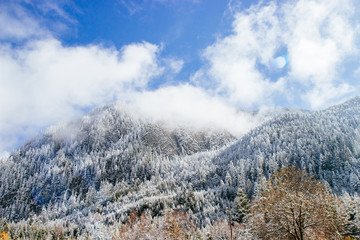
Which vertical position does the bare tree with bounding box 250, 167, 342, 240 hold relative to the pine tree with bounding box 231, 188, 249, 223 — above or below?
below

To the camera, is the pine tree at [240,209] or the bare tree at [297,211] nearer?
the bare tree at [297,211]

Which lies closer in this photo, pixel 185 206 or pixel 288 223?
pixel 288 223

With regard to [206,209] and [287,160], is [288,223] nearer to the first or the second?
[206,209]

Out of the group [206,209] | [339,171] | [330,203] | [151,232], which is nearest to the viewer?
[330,203]

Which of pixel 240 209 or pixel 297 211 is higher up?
pixel 240 209

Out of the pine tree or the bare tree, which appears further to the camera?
the pine tree

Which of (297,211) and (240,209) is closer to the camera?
(297,211)

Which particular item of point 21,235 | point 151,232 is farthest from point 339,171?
point 21,235

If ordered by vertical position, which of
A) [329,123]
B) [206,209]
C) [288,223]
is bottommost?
[288,223]

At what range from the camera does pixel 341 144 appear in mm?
155750

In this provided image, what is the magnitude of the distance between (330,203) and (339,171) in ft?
507

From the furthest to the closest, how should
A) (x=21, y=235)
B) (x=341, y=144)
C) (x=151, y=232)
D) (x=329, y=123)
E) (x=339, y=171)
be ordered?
(x=329, y=123), (x=341, y=144), (x=339, y=171), (x=21, y=235), (x=151, y=232)

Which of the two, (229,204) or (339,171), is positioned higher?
(339,171)

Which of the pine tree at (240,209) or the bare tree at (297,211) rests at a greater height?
the pine tree at (240,209)
